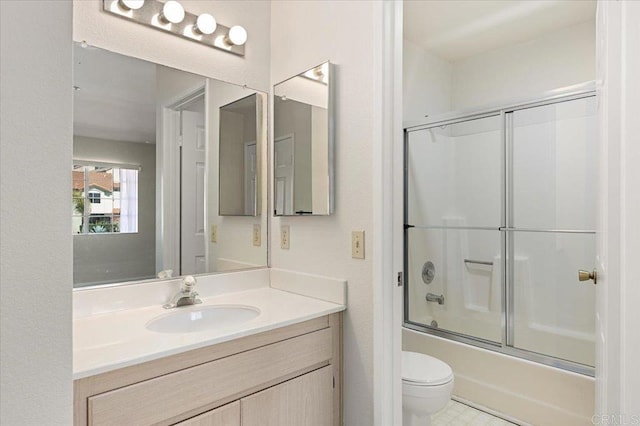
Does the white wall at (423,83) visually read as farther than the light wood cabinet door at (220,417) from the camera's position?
Yes

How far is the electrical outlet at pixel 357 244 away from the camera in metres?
1.57

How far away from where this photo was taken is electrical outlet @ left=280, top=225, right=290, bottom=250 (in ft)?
6.33

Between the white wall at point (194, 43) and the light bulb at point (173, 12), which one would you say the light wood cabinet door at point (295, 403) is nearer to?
the white wall at point (194, 43)

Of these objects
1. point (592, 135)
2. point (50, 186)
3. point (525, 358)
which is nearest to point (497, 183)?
point (592, 135)

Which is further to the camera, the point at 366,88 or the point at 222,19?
the point at 222,19

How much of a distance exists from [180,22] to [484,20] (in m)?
2.05

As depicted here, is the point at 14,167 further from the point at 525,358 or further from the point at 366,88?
the point at 525,358

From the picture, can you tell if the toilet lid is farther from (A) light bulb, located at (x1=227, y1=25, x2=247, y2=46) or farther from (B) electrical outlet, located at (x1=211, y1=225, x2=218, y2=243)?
(A) light bulb, located at (x1=227, y1=25, x2=247, y2=46)

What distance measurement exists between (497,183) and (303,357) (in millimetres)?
1979

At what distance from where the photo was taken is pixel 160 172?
1.70 meters

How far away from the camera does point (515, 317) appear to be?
2582mm

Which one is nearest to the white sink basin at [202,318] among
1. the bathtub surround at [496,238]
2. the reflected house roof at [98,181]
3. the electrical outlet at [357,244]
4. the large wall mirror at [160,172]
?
the large wall mirror at [160,172]

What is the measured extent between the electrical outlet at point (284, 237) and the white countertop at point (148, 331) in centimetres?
26

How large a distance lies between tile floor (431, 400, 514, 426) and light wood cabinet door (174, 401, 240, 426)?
143 cm
